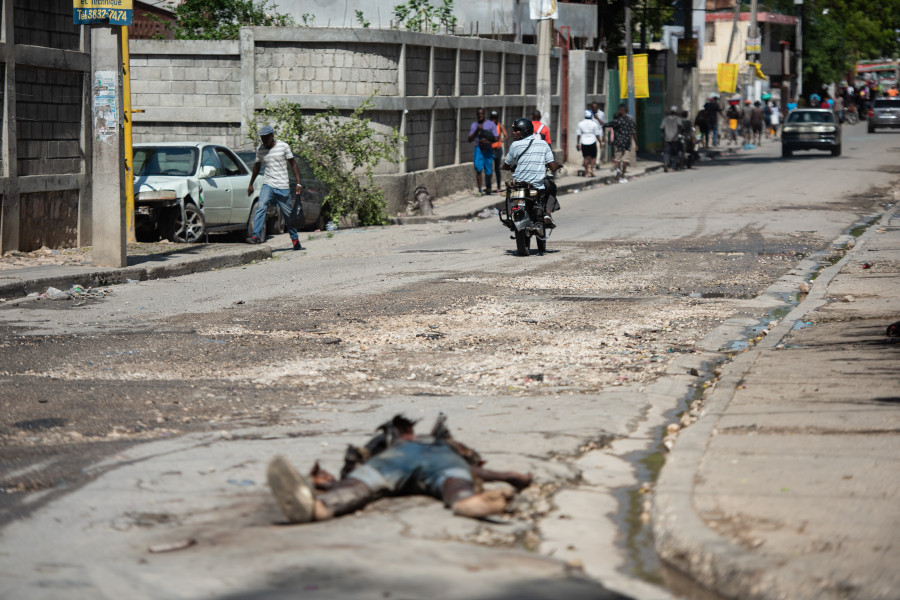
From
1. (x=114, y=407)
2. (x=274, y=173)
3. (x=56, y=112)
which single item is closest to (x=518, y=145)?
(x=274, y=173)

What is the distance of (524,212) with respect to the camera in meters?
15.0

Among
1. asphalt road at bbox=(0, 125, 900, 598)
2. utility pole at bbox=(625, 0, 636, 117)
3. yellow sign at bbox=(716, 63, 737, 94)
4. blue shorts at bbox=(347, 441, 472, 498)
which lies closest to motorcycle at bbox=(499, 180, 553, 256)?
asphalt road at bbox=(0, 125, 900, 598)

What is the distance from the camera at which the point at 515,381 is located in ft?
25.7

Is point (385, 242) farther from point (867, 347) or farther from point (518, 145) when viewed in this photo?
point (867, 347)

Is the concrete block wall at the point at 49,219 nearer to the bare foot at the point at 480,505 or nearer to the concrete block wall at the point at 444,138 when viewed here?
the concrete block wall at the point at 444,138

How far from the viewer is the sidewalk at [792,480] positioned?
4.12 metres

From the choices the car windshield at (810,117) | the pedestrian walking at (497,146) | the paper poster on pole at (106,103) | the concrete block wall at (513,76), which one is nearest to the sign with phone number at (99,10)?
the paper poster on pole at (106,103)

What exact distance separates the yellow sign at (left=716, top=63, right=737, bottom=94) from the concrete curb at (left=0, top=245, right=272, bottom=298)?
4018 centimetres

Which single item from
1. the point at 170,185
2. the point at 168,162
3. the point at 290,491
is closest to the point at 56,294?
the point at 170,185

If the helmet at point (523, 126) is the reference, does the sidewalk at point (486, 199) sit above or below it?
below

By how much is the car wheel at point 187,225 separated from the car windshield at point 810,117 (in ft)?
98.3

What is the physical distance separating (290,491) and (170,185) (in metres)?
12.6

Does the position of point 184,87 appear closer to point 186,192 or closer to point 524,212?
point 186,192

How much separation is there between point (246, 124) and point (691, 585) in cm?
1892
